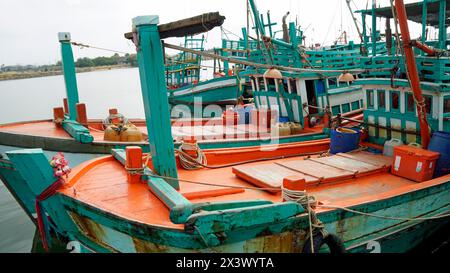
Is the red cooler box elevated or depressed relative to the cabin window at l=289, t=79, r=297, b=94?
depressed

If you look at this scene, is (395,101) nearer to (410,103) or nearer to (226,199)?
(410,103)

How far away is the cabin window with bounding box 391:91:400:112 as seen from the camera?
8031mm

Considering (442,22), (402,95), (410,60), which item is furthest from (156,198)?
(442,22)

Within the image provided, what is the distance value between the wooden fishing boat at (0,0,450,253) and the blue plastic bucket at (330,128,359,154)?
781 millimetres

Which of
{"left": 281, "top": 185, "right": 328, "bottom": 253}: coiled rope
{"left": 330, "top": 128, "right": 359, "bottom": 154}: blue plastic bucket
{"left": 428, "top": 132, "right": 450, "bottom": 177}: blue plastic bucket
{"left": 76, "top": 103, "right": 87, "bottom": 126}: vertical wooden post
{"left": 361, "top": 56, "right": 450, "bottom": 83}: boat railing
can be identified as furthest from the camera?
{"left": 76, "top": 103, "right": 87, "bottom": 126}: vertical wooden post

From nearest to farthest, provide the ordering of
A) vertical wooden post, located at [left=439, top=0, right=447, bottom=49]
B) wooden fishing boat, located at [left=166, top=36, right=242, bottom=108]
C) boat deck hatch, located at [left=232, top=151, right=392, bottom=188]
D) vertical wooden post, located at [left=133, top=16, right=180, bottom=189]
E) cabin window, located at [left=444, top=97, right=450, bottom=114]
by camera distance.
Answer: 1. vertical wooden post, located at [left=133, top=16, right=180, bottom=189]
2. boat deck hatch, located at [left=232, top=151, right=392, bottom=188]
3. cabin window, located at [left=444, top=97, right=450, bottom=114]
4. vertical wooden post, located at [left=439, top=0, right=447, bottom=49]
5. wooden fishing boat, located at [left=166, top=36, right=242, bottom=108]

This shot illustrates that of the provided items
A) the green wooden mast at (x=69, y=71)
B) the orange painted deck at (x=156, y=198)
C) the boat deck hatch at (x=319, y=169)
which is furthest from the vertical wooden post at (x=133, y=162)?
the green wooden mast at (x=69, y=71)

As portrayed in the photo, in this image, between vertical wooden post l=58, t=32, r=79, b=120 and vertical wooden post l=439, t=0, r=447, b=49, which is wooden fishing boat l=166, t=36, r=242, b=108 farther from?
vertical wooden post l=439, t=0, r=447, b=49

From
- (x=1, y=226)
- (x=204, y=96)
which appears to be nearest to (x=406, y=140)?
(x=1, y=226)

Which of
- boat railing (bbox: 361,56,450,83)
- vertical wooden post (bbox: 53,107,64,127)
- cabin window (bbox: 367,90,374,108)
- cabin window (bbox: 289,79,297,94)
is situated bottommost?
vertical wooden post (bbox: 53,107,64,127)

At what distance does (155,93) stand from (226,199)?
1.90 metres

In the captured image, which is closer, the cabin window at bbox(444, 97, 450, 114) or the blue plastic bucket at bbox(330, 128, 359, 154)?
the cabin window at bbox(444, 97, 450, 114)

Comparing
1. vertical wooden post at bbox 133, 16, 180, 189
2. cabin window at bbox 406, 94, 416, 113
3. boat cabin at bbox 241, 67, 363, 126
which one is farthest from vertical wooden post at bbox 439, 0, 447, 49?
vertical wooden post at bbox 133, 16, 180, 189
